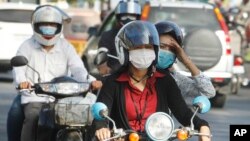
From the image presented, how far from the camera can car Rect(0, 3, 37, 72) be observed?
78.7ft

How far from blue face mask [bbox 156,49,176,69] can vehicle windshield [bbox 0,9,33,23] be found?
16.6 metres

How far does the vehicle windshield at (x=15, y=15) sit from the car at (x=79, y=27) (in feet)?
12.4

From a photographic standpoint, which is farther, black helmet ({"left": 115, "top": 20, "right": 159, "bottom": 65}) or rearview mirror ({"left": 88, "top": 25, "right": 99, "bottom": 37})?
rearview mirror ({"left": 88, "top": 25, "right": 99, "bottom": 37})

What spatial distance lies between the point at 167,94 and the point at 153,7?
1161cm

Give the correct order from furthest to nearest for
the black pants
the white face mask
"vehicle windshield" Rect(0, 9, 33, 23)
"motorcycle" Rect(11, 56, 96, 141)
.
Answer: "vehicle windshield" Rect(0, 9, 33, 23) → the black pants → "motorcycle" Rect(11, 56, 96, 141) → the white face mask

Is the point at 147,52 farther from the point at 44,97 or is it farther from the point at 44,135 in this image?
the point at 44,97

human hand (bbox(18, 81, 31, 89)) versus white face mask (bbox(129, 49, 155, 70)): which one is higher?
white face mask (bbox(129, 49, 155, 70))

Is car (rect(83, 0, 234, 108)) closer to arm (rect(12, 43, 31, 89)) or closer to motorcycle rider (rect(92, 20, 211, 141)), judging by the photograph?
arm (rect(12, 43, 31, 89))

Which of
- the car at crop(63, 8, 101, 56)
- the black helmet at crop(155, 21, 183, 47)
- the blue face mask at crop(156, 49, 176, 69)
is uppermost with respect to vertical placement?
the black helmet at crop(155, 21, 183, 47)

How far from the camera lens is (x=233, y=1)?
168 ft

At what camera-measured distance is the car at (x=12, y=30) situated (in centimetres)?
2398

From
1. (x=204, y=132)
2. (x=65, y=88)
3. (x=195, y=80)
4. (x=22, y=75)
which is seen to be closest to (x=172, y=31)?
(x=195, y=80)

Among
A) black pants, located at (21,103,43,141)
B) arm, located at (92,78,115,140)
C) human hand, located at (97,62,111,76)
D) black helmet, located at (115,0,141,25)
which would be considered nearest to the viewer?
arm, located at (92,78,115,140)

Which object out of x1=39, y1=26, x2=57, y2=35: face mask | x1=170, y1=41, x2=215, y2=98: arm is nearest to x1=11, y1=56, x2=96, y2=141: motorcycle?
x1=39, y1=26, x2=57, y2=35: face mask
